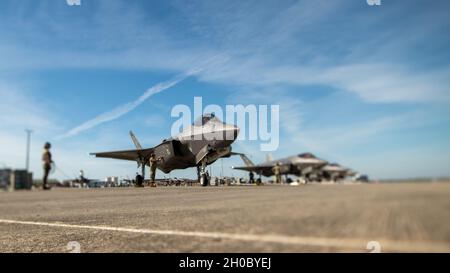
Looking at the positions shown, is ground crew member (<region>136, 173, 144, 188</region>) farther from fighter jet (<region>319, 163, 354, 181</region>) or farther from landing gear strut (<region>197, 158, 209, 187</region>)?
fighter jet (<region>319, 163, 354, 181</region>)

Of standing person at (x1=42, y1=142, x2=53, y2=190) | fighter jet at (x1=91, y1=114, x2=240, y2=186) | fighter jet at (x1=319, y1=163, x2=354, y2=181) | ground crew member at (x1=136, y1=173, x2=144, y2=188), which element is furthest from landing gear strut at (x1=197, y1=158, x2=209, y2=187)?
fighter jet at (x1=319, y1=163, x2=354, y2=181)

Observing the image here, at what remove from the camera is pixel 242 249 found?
2.08 meters

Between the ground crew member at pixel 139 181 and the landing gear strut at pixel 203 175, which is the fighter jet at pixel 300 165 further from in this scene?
the ground crew member at pixel 139 181

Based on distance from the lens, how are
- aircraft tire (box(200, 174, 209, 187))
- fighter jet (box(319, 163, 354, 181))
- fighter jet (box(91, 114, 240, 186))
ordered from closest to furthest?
fighter jet (box(319, 163, 354, 181))
aircraft tire (box(200, 174, 209, 187))
fighter jet (box(91, 114, 240, 186))

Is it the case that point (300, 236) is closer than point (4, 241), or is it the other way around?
point (300, 236)

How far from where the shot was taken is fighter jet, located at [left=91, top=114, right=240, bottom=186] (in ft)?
55.5

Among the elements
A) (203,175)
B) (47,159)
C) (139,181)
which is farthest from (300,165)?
(47,159)

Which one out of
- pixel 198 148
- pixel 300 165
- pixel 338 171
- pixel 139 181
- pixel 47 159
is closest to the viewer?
pixel 338 171

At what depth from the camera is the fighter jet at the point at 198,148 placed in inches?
666

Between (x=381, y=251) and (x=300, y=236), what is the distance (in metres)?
0.38

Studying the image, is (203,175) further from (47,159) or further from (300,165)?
(300,165)

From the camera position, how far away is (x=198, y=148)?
20.4 m
